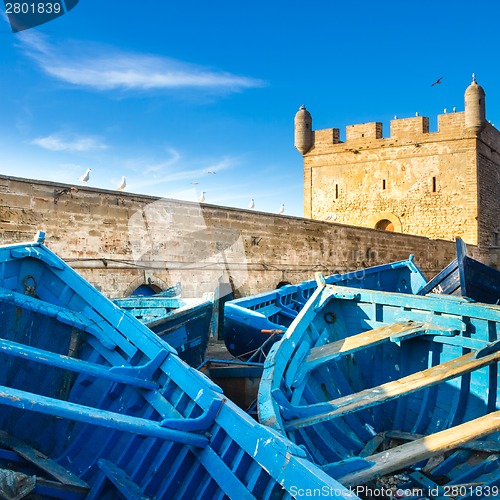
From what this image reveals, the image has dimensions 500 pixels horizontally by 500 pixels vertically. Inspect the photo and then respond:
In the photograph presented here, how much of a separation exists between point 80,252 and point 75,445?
19.5 feet

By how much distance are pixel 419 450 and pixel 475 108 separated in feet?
74.4

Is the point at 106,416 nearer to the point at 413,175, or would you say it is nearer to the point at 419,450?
the point at 419,450

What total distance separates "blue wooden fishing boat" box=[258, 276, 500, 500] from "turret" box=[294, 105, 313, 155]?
20.4 m

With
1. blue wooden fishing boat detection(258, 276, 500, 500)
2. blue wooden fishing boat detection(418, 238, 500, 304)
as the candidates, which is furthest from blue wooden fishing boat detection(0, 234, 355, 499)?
blue wooden fishing boat detection(418, 238, 500, 304)

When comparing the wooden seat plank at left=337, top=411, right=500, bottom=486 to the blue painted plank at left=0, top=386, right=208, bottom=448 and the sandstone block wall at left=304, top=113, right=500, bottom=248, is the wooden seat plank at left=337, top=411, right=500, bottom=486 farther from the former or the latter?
the sandstone block wall at left=304, top=113, right=500, bottom=248

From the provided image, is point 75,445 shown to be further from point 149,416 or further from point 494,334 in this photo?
point 494,334

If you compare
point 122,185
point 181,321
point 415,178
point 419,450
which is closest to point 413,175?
point 415,178

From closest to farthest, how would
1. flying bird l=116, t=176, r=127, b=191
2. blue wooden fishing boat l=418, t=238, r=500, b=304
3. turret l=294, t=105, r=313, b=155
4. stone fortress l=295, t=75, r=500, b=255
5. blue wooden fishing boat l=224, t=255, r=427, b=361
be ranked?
blue wooden fishing boat l=224, t=255, r=427, b=361 < blue wooden fishing boat l=418, t=238, r=500, b=304 < flying bird l=116, t=176, r=127, b=191 < stone fortress l=295, t=75, r=500, b=255 < turret l=294, t=105, r=313, b=155

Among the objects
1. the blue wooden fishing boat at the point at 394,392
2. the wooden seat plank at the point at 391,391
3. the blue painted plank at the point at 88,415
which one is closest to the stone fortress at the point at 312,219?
the blue wooden fishing boat at the point at 394,392

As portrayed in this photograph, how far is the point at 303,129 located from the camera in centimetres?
2564

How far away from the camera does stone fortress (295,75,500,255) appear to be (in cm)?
2303

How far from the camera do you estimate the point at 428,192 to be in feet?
78.4

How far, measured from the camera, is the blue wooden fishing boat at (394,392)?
11.8ft

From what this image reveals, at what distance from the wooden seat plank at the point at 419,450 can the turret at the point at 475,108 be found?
71.7ft
